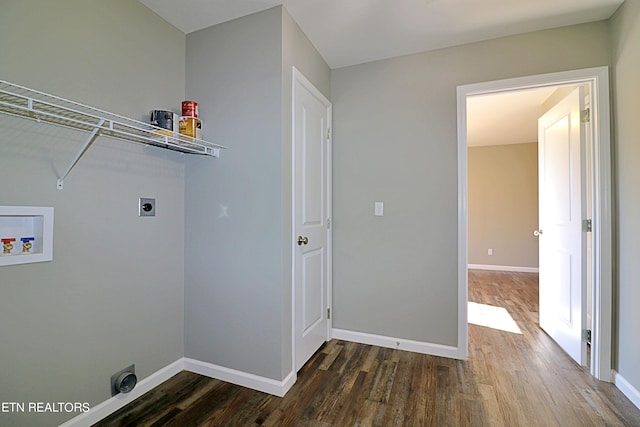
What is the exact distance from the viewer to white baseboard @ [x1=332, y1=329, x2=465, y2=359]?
225 centimetres

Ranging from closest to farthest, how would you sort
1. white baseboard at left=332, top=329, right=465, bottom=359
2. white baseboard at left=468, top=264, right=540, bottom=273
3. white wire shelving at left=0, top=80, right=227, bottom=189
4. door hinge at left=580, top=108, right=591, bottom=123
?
white wire shelving at left=0, top=80, right=227, bottom=189, door hinge at left=580, top=108, right=591, bottom=123, white baseboard at left=332, top=329, right=465, bottom=359, white baseboard at left=468, top=264, right=540, bottom=273

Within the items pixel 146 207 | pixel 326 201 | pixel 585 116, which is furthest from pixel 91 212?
pixel 585 116

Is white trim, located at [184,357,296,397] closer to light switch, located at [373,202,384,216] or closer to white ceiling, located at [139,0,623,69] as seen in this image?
light switch, located at [373,202,384,216]

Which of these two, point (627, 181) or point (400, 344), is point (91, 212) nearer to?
point (400, 344)

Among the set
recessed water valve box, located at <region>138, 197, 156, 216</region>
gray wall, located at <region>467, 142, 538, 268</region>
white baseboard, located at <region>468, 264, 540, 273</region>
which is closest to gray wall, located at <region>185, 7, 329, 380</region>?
recessed water valve box, located at <region>138, 197, 156, 216</region>

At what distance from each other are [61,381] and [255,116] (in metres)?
1.74

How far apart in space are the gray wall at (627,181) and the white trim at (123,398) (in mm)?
2889

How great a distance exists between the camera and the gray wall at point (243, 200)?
180cm

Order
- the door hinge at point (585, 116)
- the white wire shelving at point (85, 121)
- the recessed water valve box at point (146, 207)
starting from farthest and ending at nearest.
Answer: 1. the door hinge at point (585, 116)
2. the recessed water valve box at point (146, 207)
3. the white wire shelving at point (85, 121)

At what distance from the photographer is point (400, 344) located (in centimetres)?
239

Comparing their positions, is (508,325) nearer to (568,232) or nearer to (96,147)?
(568,232)

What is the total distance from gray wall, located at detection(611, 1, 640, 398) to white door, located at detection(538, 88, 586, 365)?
0.23 m

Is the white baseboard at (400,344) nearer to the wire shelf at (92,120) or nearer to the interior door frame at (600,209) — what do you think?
the interior door frame at (600,209)

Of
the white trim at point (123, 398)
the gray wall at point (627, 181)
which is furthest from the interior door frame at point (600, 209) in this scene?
the white trim at point (123, 398)
